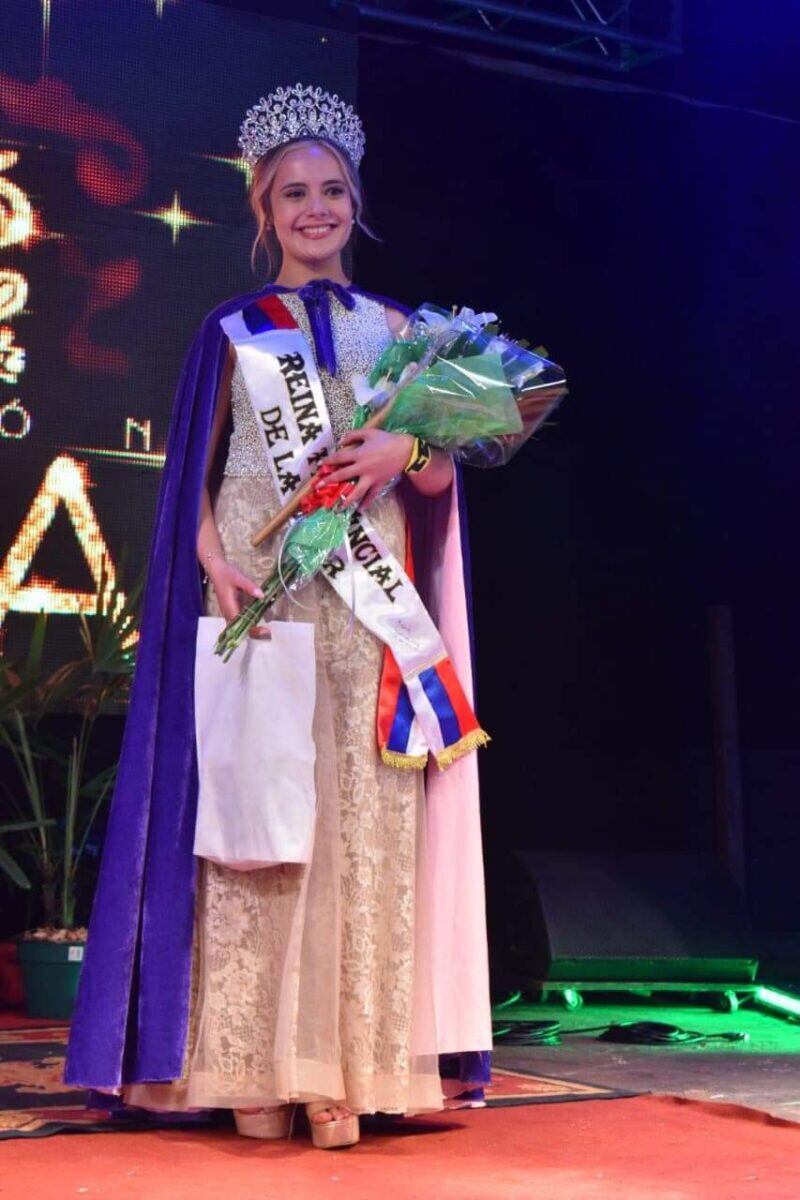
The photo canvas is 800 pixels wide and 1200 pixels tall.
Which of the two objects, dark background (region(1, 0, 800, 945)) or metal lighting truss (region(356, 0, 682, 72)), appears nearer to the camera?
metal lighting truss (region(356, 0, 682, 72))

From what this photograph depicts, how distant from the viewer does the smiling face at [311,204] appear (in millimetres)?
2895

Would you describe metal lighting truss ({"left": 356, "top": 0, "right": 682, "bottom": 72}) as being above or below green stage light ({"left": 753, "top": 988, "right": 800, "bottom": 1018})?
above

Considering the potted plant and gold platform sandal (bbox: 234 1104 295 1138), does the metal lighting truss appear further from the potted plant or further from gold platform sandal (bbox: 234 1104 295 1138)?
gold platform sandal (bbox: 234 1104 295 1138)

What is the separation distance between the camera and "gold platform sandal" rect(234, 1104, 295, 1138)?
2.70m

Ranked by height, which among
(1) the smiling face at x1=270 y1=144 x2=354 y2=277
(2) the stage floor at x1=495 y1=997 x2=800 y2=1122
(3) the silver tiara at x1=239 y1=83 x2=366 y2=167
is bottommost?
(2) the stage floor at x1=495 y1=997 x2=800 y2=1122

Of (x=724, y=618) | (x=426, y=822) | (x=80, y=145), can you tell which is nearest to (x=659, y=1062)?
(x=426, y=822)

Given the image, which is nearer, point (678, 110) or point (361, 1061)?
point (361, 1061)

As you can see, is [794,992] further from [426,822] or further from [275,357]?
[275,357]

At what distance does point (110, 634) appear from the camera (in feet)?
14.9

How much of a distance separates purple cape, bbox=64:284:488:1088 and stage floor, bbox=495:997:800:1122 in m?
0.69

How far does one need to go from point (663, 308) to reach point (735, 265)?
0.30m

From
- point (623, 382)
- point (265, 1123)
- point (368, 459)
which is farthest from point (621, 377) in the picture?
point (265, 1123)

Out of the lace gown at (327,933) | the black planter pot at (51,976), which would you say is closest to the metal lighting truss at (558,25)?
the black planter pot at (51,976)

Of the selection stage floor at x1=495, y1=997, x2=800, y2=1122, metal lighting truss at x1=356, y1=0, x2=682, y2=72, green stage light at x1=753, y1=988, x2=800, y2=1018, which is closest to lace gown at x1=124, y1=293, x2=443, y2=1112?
stage floor at x1=495, y1=997, x2=800, y2=1122
